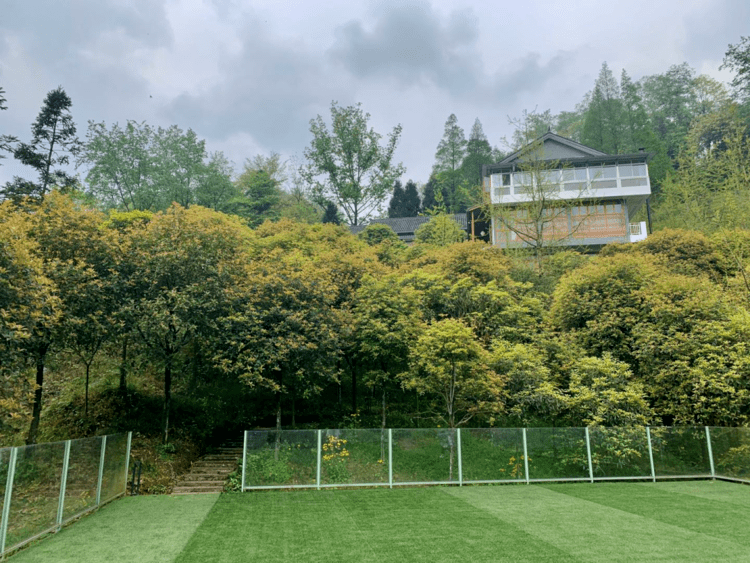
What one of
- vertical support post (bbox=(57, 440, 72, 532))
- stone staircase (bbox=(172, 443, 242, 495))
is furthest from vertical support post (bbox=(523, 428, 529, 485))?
vertical support post (bbox=(57, 440, 72, 532))

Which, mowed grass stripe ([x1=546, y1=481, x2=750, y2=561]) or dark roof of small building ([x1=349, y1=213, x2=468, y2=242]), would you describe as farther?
dark roof of small building ([x1=349, y1=213, x2=468, y2=242])

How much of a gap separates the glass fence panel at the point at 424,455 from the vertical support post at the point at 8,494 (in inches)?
368

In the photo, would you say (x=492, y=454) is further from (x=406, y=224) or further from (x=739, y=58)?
(x=406, y=224)

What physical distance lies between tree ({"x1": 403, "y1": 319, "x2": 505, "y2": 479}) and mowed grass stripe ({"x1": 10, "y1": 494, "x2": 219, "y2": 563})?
24.7 ft

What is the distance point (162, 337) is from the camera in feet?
52.5

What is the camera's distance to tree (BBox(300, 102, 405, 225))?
35469 mm

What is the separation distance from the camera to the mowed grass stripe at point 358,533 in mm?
7559

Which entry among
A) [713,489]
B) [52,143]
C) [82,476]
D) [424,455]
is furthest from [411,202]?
[82,476]

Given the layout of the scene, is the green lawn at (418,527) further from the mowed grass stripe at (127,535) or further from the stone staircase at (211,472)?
the stone staircase at (211,472)

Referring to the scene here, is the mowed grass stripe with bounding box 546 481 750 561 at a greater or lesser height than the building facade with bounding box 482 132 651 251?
lesser

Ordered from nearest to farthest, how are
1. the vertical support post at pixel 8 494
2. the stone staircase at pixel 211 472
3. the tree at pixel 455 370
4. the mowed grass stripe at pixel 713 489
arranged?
the vertical support post at pixel 8 494
the mowed grass stripe at pixel 713 489
the stone staircase at pixel 211 472
the tree at pixel 455 370

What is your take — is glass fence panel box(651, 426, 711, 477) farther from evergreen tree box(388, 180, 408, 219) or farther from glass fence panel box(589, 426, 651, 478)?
evergreen tree box(388, 180, 408, 219)

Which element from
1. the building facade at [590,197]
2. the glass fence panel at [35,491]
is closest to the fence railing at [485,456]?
the glass fence panel at [35,491]

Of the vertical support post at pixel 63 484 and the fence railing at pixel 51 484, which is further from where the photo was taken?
the vertical support post at pixel 63 484
